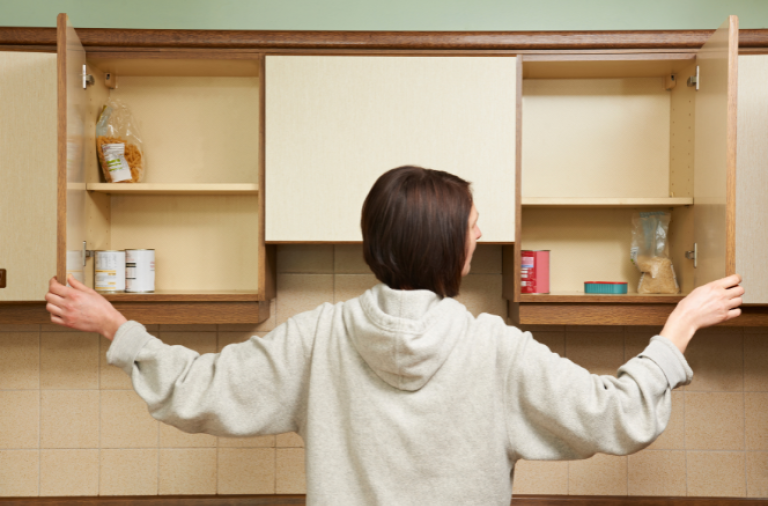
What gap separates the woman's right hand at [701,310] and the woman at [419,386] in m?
0.09

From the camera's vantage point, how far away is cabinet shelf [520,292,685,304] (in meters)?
1.36

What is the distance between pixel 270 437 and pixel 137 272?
61 cm

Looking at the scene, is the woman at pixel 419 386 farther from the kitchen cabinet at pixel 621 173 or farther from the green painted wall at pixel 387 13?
the green painted wall at pixel 387 13

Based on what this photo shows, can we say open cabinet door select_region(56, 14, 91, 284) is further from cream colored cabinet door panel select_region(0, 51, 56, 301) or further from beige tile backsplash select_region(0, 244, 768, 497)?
beige tile backsplash select_region(0, 244, 768, 497)

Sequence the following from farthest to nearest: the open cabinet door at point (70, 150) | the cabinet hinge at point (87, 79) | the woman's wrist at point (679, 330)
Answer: the cabinet hinge at point (87, 79)
the open cabinet door at point (70, 150)
the woman's wrist at point (679, 330)

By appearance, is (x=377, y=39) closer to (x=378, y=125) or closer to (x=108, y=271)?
(x=378, y=125)

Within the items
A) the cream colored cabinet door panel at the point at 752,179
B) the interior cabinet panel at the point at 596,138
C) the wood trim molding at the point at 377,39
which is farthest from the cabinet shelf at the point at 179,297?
the cream colored cabinet door panel at the point at 752,179

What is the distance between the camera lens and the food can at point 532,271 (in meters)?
1.44

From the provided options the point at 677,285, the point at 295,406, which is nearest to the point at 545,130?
the point at 677,285

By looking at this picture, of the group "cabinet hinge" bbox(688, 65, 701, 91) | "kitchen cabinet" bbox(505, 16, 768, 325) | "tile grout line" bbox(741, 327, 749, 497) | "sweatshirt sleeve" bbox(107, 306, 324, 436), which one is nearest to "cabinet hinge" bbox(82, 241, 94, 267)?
"sweatshirt sleeve" bbox(107, 306, 324, 436)

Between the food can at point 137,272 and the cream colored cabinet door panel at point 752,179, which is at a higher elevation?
the cream colored cabinet door panel at point 752,179

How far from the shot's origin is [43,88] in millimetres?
1348

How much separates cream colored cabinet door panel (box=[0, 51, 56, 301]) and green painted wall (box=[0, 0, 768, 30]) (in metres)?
0.40

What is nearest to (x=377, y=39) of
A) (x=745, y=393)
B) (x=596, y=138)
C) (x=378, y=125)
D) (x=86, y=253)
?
(x=378, y=125)
